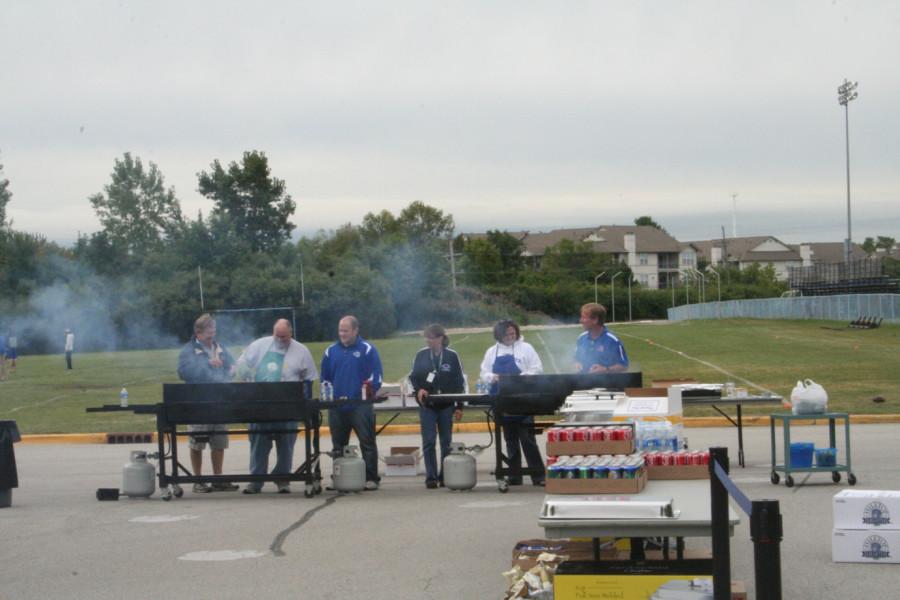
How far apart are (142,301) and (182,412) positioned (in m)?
34.8

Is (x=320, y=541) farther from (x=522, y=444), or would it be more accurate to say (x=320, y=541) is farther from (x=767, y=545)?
(x=767, y=545)

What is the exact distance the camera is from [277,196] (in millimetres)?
74438

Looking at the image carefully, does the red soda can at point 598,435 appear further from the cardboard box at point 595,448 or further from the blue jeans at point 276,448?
the blue jeans at point 276,448

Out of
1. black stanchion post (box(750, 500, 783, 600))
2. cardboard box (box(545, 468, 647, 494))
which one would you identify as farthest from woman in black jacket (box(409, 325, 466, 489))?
black stanchion post (box(750, 500, 783, 600))

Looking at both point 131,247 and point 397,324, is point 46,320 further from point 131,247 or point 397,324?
point 131,247

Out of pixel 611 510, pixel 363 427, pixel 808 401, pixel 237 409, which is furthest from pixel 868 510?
pixel 237 409

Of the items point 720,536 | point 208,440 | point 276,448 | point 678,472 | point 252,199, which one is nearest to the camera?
point 720,536

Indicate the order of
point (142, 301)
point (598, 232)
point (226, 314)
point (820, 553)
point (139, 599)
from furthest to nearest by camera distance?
point (598, 232)
point (226, 314)
point (142, 301)
point (820, 553)
point (139, 599)

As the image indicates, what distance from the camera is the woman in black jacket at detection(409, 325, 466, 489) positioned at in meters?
13.6

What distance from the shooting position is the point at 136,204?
109 meters

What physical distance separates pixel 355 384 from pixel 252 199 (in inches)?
2412

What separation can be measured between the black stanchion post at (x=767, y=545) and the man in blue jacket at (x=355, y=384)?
8.78 metres

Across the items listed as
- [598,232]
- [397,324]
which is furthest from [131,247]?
[598,232]

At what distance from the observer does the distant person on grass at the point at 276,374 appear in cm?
1343
